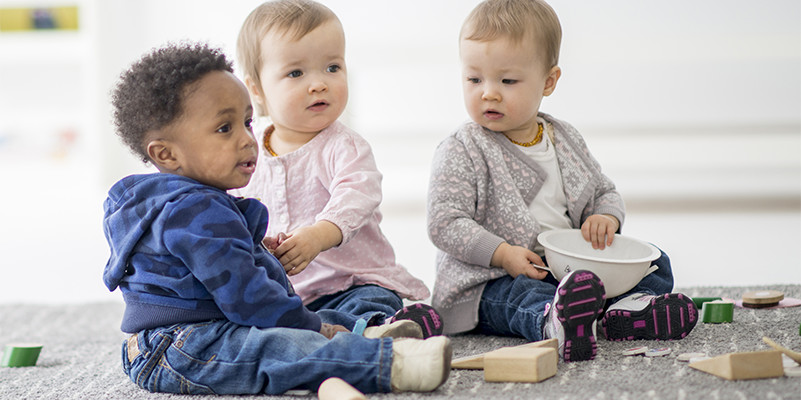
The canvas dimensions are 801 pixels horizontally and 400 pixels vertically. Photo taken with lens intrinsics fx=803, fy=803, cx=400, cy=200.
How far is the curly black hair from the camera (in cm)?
100

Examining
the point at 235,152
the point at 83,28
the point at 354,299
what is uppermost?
the point at 83,28

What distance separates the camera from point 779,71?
3.05 m

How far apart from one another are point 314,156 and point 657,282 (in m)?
0.59

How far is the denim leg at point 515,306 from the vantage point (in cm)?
118

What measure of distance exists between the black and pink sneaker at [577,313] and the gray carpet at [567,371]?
0.02 meters

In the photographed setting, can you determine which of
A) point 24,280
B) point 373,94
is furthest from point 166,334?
point 373,94

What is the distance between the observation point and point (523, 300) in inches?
47.7

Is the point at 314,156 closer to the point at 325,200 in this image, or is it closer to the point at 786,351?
the point at 325,200

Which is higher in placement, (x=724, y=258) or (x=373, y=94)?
(x=373, y=94)

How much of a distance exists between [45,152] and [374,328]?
13.8 feet

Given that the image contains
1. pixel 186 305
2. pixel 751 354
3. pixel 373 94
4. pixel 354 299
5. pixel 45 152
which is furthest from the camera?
pixel 45 152

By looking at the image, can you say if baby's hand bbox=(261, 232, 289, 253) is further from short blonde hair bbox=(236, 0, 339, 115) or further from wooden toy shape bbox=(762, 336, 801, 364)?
wooden toy shape bbox=(762, 336, 801, 364)

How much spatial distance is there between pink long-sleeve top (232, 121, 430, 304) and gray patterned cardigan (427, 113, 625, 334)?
0.30 feet

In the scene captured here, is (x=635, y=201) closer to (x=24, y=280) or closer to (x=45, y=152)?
(x=24, y=280)
